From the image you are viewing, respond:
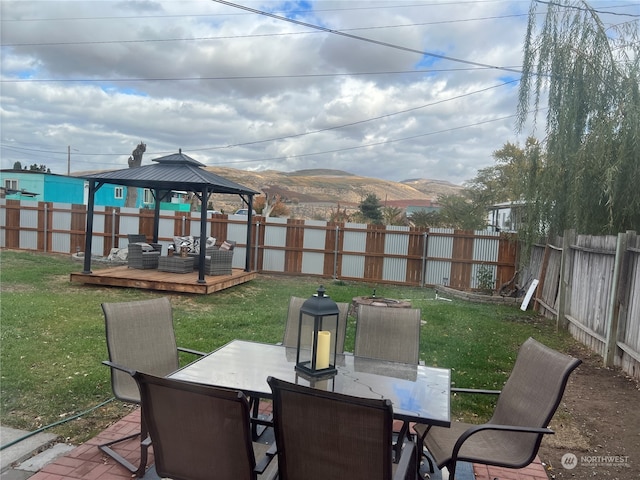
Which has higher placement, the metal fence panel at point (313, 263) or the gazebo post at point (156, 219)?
the gazebo post at point (156, 219)

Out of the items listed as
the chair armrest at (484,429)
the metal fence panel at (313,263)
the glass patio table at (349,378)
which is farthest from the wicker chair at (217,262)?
the chair armrest at (484,429)

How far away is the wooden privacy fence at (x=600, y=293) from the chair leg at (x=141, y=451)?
451 cm

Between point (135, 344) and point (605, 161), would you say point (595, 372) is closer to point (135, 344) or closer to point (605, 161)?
point (605, 161)

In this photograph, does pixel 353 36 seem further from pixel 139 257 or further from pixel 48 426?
pixel 48 426

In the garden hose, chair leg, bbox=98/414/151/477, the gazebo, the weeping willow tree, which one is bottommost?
the garden hose

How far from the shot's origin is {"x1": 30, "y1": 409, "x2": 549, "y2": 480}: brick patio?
236cm

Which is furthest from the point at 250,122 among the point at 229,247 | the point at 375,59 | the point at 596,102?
the point at 596,102

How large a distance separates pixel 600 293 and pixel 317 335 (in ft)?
15.7

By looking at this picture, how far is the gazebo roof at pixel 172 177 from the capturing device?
27.6ft

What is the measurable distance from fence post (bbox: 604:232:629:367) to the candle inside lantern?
410cm

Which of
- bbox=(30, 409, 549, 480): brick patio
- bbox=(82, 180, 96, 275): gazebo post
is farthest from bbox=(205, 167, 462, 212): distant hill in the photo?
bbox=(30, 409, 549, 480): brick patio

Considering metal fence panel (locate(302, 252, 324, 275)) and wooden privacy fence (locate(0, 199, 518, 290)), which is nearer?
wooden privacy fence (locate(0, 199, 518, 290))

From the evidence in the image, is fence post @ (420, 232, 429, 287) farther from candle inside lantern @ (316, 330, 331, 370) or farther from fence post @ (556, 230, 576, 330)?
candle inside lantern @ (316, 330, 331, 370)

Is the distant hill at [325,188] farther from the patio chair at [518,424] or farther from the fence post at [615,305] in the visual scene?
the patio chair at [518,424]
